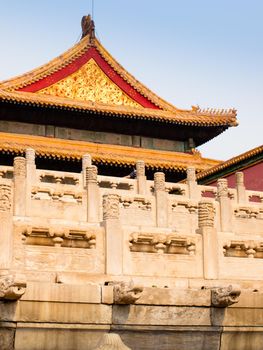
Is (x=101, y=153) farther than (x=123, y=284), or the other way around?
(x=101, y=153)

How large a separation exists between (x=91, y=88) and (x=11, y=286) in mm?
23382

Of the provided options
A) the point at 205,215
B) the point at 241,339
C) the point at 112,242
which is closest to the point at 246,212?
the point at 205,215

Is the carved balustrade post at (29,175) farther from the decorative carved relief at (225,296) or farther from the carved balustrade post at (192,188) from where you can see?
the decorative carved relief at (225,296)

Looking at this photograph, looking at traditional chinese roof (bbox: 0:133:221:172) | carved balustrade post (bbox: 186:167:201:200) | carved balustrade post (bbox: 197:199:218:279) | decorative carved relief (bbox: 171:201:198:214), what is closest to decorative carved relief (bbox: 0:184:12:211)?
carved balustrade post (bbox: 197:199:218:279)

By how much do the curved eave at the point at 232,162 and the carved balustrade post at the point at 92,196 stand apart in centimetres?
825

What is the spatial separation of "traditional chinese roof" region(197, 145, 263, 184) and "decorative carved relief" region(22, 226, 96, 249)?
14.8 metres

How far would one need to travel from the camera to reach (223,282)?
1197 cm

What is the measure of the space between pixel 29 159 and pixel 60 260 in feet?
33.7

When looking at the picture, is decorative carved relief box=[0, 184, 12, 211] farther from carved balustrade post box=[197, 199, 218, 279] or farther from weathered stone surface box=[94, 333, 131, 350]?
carved balustrade post box=[197, 199, 218, 279]

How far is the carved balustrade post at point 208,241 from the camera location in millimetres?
12047

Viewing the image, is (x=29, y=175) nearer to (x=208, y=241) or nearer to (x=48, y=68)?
(x=208, y=241)

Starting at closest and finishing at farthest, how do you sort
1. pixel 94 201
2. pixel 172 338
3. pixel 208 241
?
pixel 172 338 → pixel 208 241 → pixel 94 201

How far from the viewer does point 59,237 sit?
11281 millimetres

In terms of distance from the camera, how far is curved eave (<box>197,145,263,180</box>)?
25.7 metres
